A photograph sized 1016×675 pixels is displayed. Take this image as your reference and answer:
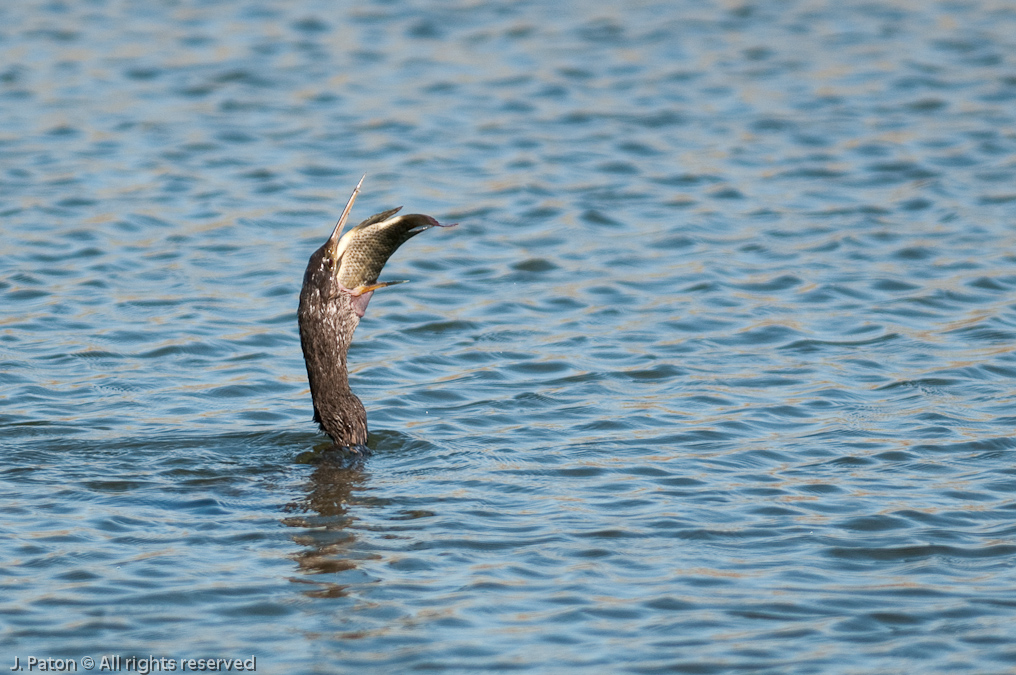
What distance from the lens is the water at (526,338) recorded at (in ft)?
17.9

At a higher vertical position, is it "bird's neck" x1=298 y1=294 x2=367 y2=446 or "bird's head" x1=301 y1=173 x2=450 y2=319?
"bird's head" x1=301 y1=173 x2=450 y2=319

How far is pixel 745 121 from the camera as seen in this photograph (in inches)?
523

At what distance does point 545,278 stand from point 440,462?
3.27m

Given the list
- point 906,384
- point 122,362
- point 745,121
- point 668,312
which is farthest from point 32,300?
point 745,121

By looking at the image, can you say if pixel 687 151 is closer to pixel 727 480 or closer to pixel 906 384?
pixel 906 384

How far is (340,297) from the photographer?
6.52 metres

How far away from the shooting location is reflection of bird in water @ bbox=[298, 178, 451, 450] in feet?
20.9

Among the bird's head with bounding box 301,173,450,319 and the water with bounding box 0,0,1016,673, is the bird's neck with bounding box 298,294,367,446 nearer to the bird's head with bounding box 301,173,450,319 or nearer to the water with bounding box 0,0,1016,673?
the bird's head with bounding box 301,173,450,319

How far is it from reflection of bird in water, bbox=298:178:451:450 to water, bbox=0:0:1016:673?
348 mm

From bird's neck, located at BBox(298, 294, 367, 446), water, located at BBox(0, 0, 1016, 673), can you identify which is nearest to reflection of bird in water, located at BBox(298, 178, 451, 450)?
bird's neck, located at BBox(298, 294, 367, 446)

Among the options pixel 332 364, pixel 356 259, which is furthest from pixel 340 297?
pixel 332 364

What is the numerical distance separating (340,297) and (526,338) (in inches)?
102

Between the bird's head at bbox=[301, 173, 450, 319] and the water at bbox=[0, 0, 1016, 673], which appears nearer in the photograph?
the water at bbox=[0, 0, 1016, 673]

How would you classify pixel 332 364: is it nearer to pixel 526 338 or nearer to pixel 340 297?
pixel 340 297
